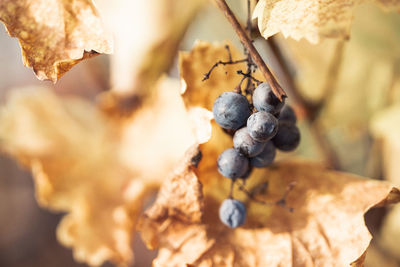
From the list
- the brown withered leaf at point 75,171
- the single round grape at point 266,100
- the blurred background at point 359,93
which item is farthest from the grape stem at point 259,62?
the brown withered leaf at point 75,171

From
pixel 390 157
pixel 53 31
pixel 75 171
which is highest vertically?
pixel 53 31

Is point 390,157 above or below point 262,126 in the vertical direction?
below

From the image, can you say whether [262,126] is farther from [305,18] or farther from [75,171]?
[75,171]

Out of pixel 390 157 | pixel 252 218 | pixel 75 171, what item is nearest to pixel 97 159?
pixel 75 171

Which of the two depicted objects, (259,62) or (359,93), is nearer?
(259,62)

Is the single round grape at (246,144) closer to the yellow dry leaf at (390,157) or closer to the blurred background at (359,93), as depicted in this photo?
the blurred background at (359,93)

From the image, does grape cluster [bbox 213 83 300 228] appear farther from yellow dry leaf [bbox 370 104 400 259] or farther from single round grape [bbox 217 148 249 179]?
yellow dry leaf [bbox 370 104 400 259]

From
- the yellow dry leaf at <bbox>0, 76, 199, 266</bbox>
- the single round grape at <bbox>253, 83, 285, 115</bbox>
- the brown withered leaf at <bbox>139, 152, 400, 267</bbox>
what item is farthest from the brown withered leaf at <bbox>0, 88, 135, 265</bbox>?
the single round grape at <bbox>253, 83, 285, 115</bbox>
